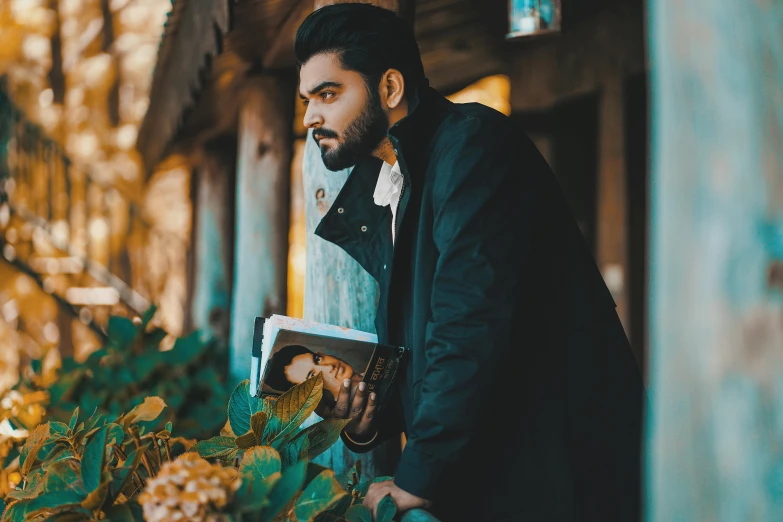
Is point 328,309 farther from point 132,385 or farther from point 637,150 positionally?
point 637,150

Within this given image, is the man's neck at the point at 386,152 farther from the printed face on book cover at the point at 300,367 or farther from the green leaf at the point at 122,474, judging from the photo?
the green leaf at the point at 122,474

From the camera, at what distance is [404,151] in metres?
1.93

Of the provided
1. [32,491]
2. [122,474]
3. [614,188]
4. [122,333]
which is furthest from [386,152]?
[614,188]

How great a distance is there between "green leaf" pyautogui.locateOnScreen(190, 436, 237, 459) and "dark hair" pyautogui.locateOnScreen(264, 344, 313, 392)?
0.58 feet

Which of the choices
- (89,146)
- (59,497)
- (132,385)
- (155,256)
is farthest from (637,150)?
(89,146)

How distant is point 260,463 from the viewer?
1588 millimetres

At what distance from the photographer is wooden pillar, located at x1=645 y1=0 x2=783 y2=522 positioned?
3.22 feet

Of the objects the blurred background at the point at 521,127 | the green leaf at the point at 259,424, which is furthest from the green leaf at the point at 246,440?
the blurred background at the point at 521,127

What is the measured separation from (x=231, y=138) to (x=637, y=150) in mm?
3302

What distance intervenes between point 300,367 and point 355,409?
7.2 inches

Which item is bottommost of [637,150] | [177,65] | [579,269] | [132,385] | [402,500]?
[132,385]

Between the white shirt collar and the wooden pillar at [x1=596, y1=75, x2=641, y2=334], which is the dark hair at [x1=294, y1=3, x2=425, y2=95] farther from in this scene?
→ the wooden pillar at [x1=596, y1=75, x2=641, y2=334]

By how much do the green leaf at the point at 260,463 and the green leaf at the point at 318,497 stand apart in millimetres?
76

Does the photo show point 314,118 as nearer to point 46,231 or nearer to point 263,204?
point 263,204
